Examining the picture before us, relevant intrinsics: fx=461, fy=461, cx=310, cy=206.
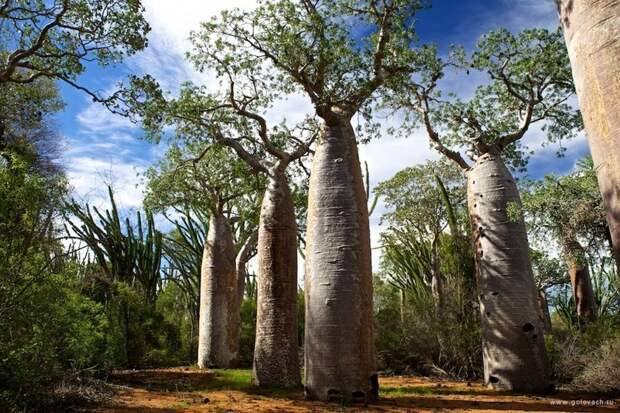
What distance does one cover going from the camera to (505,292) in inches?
237

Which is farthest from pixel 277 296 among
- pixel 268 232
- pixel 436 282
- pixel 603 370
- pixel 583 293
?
pixel 583 293

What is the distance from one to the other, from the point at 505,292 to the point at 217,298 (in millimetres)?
5873

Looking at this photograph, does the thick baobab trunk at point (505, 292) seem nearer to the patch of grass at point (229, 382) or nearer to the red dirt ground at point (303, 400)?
the red dirt ground at point (303, 400)

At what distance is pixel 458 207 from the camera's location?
12320 millimetres

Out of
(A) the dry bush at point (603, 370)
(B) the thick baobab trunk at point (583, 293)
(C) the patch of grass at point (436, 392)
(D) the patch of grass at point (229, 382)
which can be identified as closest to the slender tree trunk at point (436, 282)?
(C) the patch of grass at point (436, 392)

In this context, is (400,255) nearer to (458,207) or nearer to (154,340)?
(458,207)

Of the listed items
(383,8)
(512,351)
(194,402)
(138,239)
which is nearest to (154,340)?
(138,239)

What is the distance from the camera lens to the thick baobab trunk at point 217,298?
375 inches

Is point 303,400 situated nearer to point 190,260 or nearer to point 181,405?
point 181,405

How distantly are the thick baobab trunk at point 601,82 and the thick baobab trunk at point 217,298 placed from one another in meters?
8.72

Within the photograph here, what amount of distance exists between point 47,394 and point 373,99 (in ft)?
17.1

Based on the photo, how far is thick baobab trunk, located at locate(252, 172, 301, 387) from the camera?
6.26m

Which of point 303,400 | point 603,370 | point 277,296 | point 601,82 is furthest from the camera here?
point 277,296

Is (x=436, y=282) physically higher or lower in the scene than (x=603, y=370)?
higher
